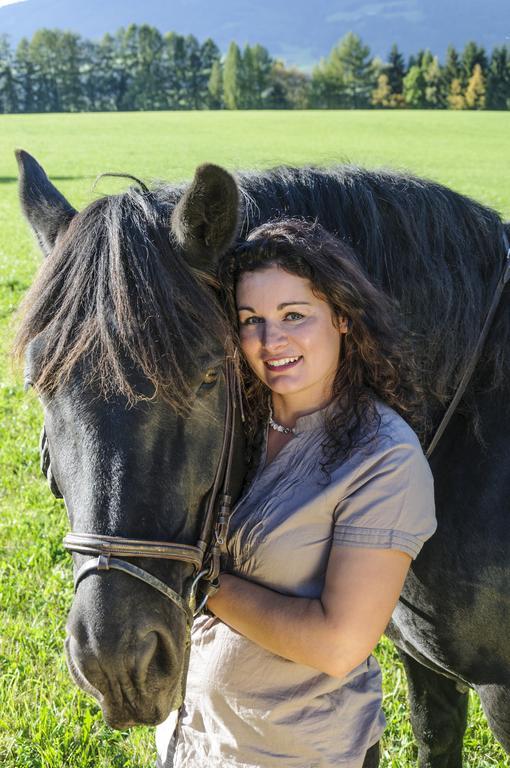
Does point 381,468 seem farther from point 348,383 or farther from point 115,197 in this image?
point 115,197

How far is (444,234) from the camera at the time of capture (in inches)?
103

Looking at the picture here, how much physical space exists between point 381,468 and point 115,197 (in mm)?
1150

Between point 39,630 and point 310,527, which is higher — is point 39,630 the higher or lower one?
the lower one

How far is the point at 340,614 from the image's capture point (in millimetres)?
1872

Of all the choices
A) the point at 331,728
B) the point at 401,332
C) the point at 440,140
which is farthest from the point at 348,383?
the point at 440,140

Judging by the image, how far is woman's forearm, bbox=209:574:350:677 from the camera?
189 cm

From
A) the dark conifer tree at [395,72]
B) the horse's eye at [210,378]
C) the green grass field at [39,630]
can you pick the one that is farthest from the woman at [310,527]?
the dark conifer tree at [395,72]

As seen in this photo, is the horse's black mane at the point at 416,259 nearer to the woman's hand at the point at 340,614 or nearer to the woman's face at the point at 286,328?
the woman's face at the point at 286,328

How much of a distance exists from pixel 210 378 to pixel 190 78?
10616 centimetres

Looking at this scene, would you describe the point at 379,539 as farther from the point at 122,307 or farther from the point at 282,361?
the point at 122,307

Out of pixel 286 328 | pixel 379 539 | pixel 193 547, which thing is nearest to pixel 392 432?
pixel 379 539

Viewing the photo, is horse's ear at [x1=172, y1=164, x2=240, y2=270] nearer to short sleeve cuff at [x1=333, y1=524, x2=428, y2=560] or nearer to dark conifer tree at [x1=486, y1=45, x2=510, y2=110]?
short sleeve cuff at [x1=333, y1=524, x2=428, y2=560]

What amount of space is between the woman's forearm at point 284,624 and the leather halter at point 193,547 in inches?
3.2

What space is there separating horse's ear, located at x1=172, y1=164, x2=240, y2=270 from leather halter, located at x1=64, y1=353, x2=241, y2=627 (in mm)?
330
